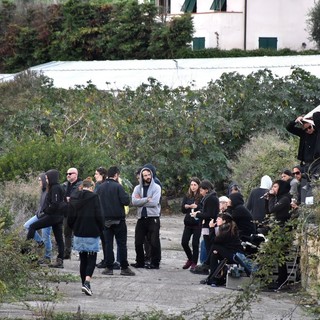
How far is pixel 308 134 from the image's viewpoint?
1644 cm

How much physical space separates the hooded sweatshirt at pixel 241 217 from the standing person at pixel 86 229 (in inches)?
101

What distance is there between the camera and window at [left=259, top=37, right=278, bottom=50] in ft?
205

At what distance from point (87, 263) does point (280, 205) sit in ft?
10.8

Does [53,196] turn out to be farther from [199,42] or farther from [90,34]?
[199,42]

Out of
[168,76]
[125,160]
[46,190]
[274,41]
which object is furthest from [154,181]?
[274,41]

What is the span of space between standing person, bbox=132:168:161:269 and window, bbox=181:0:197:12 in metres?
46.4

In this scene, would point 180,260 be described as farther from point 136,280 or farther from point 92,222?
point 92,222

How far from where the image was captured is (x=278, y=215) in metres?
17.2

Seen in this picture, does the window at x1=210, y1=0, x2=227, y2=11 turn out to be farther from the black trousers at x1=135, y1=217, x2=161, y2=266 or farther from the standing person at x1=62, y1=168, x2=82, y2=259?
the black trousers at x1=135, y1=217, x2=161, y2=266

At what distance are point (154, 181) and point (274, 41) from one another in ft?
149

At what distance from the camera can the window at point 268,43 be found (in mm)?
62625

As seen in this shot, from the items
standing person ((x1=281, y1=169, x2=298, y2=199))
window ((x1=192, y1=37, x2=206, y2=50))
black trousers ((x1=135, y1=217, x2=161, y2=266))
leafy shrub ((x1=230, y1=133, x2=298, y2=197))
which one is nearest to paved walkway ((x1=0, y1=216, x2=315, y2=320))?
black trousers ((x1=135, y1=217, x2=161, y2=266))

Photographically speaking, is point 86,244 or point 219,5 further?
point 219,5

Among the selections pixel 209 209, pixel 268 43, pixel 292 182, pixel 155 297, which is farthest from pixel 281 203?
pixel 268 43
